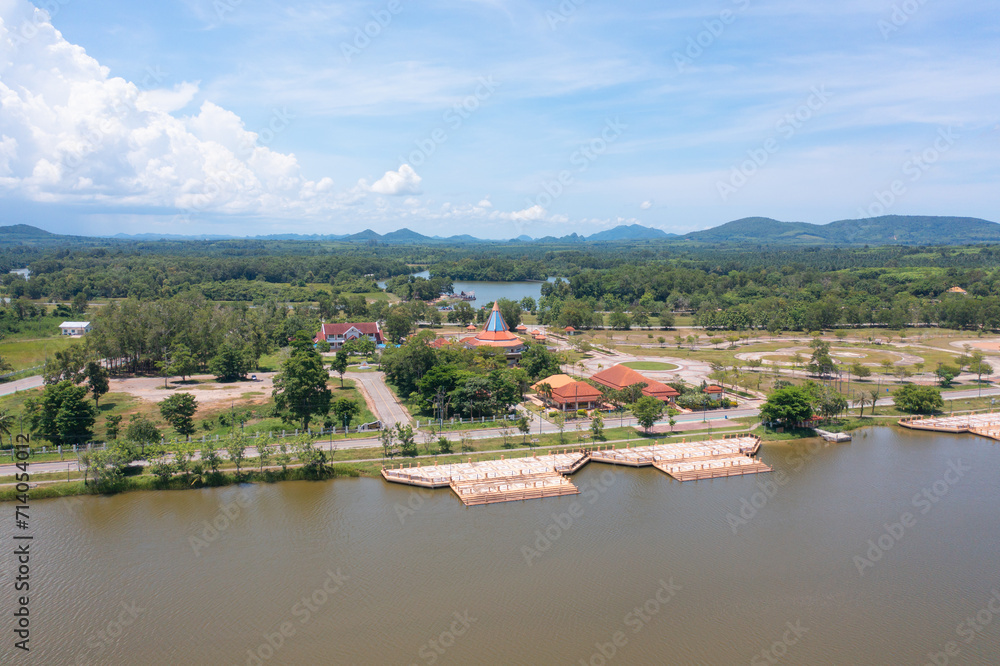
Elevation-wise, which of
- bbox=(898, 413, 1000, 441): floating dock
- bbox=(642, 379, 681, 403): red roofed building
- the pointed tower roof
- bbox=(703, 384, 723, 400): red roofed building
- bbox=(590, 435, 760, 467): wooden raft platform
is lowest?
bbox=(590, 435, 760, 467): wooden raft platform

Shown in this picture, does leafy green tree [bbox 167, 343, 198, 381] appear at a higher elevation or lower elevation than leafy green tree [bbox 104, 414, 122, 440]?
higher

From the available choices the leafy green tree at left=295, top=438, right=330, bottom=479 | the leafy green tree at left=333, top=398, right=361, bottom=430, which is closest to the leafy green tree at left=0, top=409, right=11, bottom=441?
the leafy green tree at left=295, top=438, right=330, bottom=479

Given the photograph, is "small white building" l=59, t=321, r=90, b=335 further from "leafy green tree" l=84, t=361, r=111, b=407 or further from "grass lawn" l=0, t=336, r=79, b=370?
"leafy green tree" l=84, t=361, r=111, b=407

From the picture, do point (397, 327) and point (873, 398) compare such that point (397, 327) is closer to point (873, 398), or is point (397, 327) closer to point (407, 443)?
point (407, 443)

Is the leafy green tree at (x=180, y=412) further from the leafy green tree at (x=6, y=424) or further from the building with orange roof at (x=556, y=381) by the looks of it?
the building with orange roof at (x=556, y=381)

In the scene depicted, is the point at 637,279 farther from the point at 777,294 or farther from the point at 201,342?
the point at 201,342

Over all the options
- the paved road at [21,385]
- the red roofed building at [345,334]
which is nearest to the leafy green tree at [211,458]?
the paved road at [21,385]

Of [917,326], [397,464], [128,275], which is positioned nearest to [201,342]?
[397,464]
